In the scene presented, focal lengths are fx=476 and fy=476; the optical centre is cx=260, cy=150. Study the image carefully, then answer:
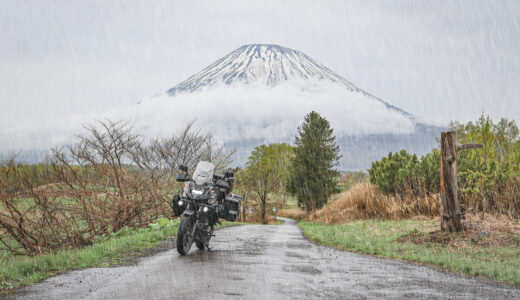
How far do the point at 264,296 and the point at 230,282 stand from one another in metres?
0.84

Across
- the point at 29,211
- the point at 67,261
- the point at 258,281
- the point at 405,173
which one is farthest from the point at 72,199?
the point at 405,173

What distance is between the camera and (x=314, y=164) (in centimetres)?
5453

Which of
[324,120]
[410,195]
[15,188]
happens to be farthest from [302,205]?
[15,188]

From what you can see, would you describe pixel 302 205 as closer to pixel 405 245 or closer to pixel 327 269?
pixel 405 245

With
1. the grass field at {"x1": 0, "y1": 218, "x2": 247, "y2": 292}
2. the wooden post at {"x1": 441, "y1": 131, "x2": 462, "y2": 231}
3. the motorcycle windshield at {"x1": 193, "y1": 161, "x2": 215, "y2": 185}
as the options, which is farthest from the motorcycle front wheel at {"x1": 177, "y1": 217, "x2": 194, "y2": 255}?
the wooden post at {"x1": 441, "y1": 131, "x2": 462, "y2": 231}

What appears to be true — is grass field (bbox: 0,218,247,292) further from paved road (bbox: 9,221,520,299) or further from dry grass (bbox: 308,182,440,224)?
dry grass (bbox: 308,182,440,224)

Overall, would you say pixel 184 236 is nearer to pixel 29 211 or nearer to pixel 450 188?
pixel 29 211

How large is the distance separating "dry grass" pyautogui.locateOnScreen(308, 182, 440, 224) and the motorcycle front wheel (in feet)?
34.3

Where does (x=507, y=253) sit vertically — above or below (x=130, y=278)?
below

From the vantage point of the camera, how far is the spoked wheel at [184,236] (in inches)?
341

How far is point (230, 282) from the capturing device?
6.41 metres

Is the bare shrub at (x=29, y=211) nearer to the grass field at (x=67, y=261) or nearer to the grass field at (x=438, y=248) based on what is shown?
the grass field at (x=67, y=261)

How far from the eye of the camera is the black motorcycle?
8.86 m

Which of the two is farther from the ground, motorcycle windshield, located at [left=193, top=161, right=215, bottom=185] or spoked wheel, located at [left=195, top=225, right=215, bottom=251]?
motorcycle windshield, located at [left=193, top=161, right=215, bottom=185]
